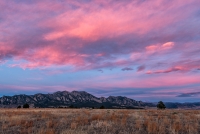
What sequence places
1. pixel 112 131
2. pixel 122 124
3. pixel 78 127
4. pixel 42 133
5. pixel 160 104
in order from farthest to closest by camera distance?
pixel 160 104 < pixel 122 124 < pixel 78 127 < pixel 112 131 < pixel 42 133

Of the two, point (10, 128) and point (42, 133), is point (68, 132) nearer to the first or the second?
point (42, 133)

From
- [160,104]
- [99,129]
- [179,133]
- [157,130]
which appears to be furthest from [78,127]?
[160,104]

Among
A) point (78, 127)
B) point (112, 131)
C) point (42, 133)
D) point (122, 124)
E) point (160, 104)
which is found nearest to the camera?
point (42, 133)

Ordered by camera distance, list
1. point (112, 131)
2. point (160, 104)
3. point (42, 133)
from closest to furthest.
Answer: point (42, 133)
point (112, 131)
point (160, 104)

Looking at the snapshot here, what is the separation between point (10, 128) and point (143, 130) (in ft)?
34.5

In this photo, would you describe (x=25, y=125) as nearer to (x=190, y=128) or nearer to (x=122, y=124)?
(x=122, y=124)

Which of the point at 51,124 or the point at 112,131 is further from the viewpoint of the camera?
the point at 51,124

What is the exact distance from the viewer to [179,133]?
595 inches

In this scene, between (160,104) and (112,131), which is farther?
(160,104)

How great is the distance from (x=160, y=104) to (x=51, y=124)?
60028 millimetres

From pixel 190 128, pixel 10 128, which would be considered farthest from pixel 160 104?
pixel 10 128

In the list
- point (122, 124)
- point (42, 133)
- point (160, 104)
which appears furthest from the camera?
point (160, 104)

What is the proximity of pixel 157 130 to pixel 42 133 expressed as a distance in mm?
8375

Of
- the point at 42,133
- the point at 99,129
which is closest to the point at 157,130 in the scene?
the point at 99,129
